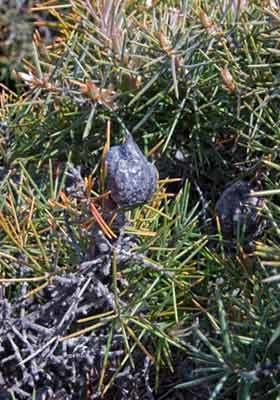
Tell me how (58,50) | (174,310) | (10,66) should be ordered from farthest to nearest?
(10,66)
(58,50)
(174,310)

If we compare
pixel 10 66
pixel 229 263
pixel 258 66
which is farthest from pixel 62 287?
pixel 10 66

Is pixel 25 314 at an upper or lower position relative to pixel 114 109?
lower

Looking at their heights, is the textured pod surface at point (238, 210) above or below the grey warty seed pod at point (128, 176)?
below

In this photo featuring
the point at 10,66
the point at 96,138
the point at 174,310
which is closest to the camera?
the point at 174,310

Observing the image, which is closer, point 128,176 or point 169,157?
point 128,176

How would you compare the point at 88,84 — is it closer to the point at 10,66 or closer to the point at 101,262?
the point at 101,262
